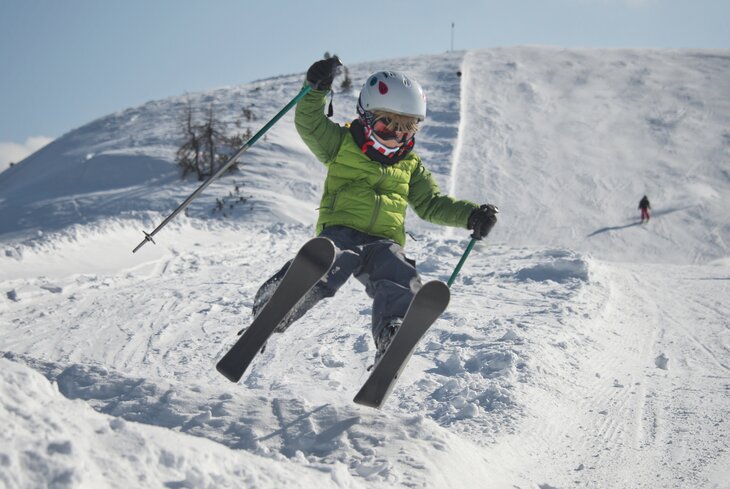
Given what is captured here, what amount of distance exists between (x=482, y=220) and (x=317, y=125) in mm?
1334

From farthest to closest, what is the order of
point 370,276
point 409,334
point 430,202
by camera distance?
point 430,202 → point 370,276 → point 409,334

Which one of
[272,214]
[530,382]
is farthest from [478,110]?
[530,382]

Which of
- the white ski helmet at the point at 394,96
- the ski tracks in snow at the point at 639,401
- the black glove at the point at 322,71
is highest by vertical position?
the black glove at the point at 322,71

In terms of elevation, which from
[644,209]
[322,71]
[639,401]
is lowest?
[644,209]

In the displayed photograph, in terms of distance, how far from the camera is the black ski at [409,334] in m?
3.69

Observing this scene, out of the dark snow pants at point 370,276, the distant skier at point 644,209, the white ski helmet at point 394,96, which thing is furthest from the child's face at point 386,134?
the distant skier at point 644,209

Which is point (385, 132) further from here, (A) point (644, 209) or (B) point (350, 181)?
(A) point (644, 209)

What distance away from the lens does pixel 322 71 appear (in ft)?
14.5

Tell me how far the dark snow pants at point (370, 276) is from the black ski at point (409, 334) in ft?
0.70

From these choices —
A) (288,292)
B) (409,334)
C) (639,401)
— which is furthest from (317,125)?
(639,401)

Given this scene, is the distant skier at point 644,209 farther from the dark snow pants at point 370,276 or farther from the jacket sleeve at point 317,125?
the jacket sleeve at point 317,125

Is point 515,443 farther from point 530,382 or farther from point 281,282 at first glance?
point 281,282

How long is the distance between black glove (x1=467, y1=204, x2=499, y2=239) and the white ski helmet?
0.81m

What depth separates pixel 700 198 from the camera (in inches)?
787
